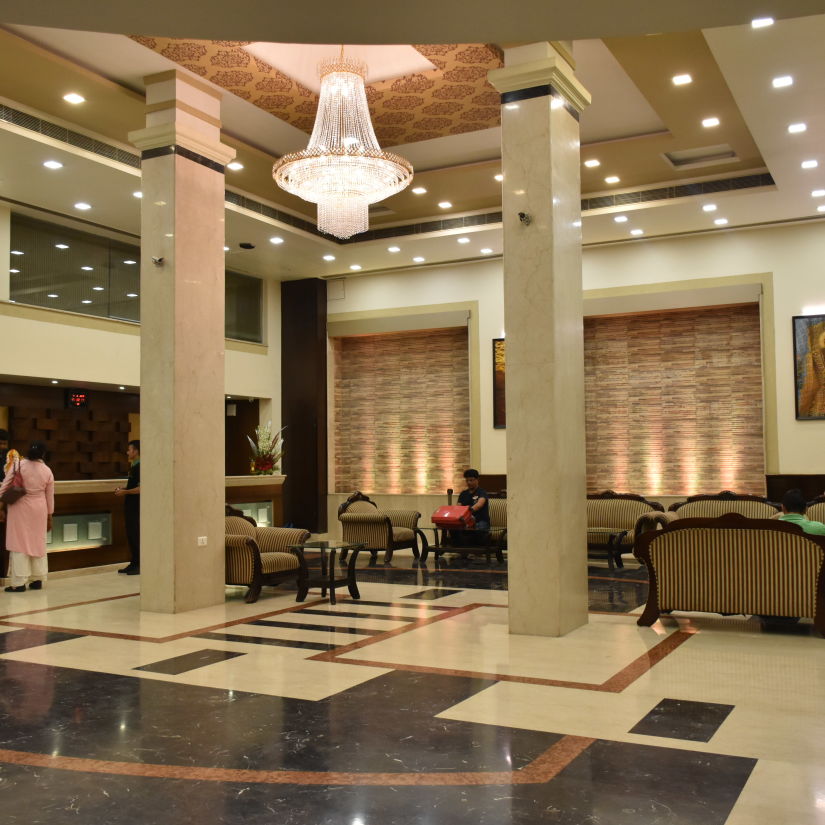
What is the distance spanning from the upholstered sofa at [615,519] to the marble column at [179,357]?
4.94 metres

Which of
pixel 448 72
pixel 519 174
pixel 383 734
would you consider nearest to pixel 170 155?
pixel 448 72

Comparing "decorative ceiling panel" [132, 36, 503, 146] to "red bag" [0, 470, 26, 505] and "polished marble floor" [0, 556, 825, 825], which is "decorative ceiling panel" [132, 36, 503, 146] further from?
"polished marble floor" [0, 556, 825, 825]

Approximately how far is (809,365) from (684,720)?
9.64m

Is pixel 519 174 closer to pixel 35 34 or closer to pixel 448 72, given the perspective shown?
pixel 448 72

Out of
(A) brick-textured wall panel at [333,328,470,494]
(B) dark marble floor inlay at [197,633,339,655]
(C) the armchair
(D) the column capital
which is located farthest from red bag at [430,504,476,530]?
(D) the column capital

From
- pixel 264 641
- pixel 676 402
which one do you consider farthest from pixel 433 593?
pixel 676 402

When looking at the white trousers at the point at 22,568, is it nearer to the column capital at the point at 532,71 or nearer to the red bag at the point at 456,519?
the red bag at the point at 456,519

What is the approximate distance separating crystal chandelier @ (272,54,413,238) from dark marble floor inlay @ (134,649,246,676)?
15.4 feet

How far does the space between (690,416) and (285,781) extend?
1170 centimetres

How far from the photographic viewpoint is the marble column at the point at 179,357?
825cm

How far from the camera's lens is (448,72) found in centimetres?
852

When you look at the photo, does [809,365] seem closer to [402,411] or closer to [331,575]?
[402,411]

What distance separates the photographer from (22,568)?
9.55 metres

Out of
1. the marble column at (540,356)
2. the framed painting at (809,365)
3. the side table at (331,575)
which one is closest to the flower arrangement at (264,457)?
the side table at (331,575)
